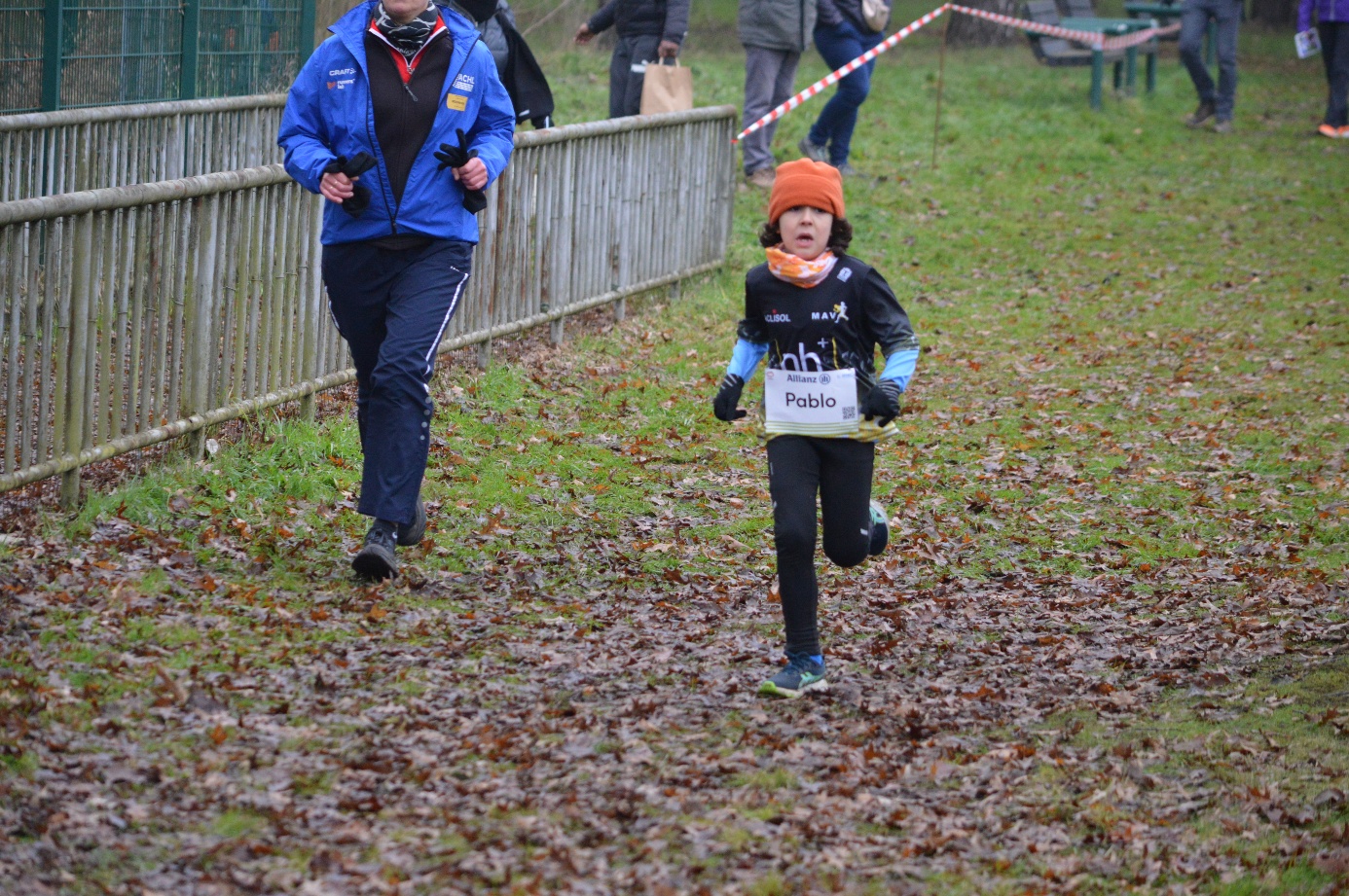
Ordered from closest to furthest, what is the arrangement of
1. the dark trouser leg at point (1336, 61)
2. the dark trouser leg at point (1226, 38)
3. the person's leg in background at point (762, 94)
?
the person's leg in background at point (762, 94), the dark trouser leg at point (1336, 61), the dark trouser leg at point (1226, 38)

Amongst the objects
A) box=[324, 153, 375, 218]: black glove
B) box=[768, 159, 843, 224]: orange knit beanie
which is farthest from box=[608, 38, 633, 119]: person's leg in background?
box=[768, 159, 843, 224]: orange knit beanie

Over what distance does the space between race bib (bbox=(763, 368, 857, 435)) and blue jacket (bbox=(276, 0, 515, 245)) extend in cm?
157

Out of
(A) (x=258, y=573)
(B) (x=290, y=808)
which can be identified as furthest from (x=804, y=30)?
(B) (x=290, y=808)

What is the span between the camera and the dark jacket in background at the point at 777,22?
1477 centimetres

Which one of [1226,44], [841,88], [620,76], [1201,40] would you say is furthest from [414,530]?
[1226,44]

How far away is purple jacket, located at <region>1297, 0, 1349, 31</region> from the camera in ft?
62.5

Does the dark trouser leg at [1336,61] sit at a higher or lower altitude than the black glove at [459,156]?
higher

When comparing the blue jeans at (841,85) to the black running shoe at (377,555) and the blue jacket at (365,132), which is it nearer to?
the blue jacket at (365,132)

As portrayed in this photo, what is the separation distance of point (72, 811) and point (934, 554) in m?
4.28

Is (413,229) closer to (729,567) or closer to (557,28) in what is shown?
(729,567)

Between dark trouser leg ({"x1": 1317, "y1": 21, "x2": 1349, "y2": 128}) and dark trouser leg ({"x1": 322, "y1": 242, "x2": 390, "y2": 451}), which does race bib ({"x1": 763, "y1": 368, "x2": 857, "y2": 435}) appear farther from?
A: dark trouser leg ({"x1": 1317, "y1": 21, "x2": 1349, "y2": 128})

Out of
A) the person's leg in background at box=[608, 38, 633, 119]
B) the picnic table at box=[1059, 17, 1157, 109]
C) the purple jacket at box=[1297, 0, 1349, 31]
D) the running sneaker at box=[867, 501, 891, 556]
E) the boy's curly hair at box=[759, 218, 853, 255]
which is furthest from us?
the picnic table at box=[1059, 17, 1157, 109]

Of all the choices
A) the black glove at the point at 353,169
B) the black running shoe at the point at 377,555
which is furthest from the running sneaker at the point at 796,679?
the black glove at the point at 353,169

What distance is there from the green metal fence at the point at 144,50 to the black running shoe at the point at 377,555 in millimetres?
5212
